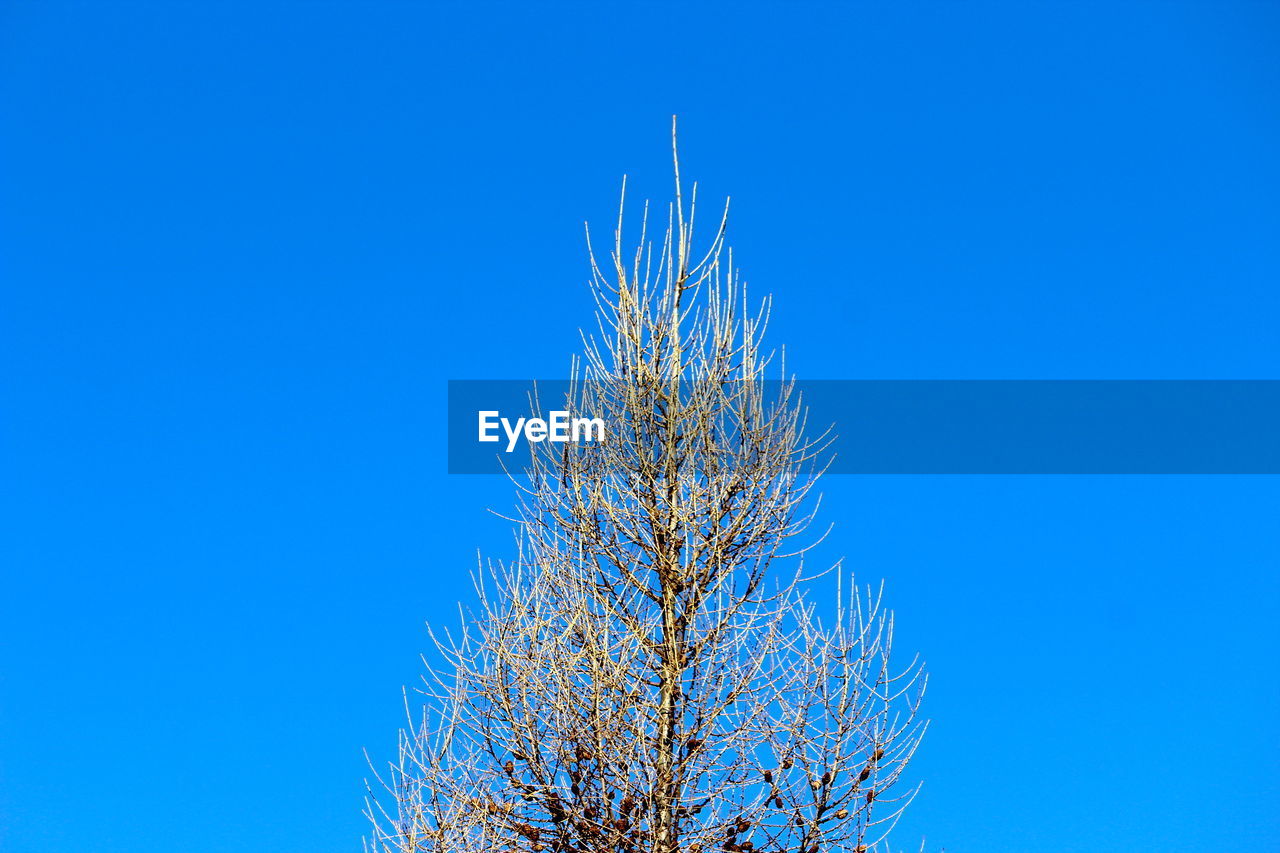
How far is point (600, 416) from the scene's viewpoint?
877cm

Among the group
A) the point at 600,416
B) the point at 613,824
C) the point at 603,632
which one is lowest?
the point at 613,824

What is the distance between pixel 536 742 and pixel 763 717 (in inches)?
65.9

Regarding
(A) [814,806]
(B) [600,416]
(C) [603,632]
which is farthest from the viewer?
(B) [600,416]

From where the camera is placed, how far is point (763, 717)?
7.92 m

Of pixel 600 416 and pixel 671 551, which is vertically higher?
pixel 600 416

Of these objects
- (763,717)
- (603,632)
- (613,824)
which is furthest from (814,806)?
(603,632)

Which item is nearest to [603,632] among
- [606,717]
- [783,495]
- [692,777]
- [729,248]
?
[606,717]

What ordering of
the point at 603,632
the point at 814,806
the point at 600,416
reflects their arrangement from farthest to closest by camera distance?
the point at 600,416, the point at 603,632, the point at 814,806

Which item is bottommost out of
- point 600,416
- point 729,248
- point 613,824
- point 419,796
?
point 613,824

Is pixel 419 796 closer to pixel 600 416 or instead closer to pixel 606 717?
pixel 606 717

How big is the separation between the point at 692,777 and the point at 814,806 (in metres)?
0.88

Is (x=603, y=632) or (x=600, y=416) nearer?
(x=603, y=632)

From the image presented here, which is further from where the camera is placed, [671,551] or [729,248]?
[729,248]

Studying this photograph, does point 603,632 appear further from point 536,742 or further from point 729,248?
point 729,248
